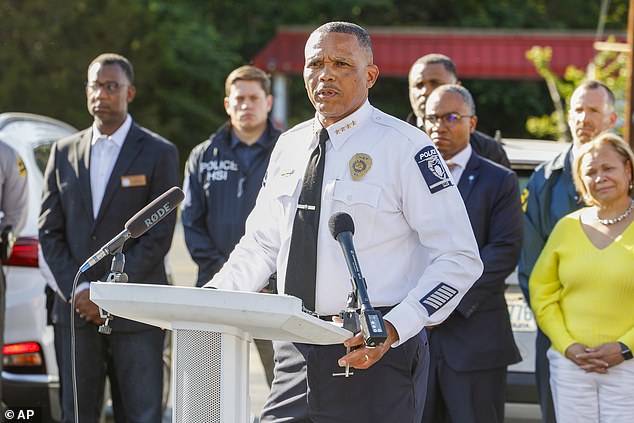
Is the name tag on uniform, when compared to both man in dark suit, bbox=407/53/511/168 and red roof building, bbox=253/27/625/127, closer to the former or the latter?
man in dark suit, bbox=407/53/511/168

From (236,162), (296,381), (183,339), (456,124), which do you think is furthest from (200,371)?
(236,162)

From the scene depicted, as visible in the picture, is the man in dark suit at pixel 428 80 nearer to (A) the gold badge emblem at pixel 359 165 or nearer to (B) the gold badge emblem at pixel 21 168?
(B) the gold badge emblem at pixel 21 168

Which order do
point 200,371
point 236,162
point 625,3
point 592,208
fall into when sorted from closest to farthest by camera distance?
point 200,371, point 592,208, point 236,162, point 625,3

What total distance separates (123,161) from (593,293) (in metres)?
2.49

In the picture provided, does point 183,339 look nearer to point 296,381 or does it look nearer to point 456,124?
point 296,381

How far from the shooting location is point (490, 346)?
17.3 feet

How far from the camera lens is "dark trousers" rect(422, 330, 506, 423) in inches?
204

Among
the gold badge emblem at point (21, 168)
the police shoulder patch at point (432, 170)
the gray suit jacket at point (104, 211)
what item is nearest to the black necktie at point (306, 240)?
the police shoulder patch at point (432, 170)

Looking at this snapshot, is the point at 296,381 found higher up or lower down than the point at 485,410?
higher up

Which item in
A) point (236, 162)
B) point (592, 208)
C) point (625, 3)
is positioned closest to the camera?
point (592, 208)

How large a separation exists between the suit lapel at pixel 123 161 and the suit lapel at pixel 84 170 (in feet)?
0.28

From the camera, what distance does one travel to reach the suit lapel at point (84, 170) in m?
5.82

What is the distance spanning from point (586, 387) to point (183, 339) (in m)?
2.53

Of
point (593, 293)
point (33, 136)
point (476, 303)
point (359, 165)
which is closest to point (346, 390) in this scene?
point (359, 165)
